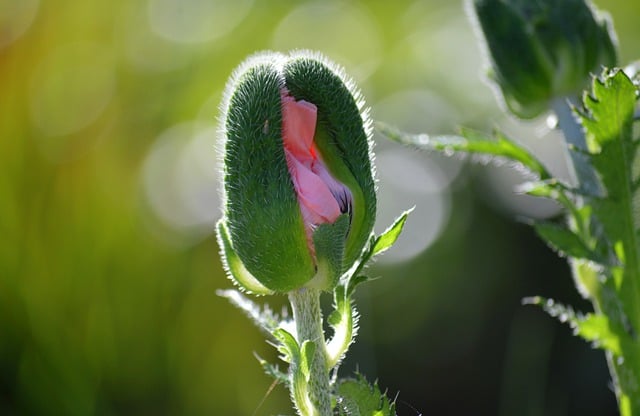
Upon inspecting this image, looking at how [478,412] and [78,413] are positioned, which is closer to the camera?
[78,413]

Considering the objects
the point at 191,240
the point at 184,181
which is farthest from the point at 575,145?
the point at 184,181

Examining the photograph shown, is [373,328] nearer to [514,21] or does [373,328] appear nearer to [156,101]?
[156,101]

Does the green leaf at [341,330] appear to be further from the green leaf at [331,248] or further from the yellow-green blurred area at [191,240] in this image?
the yellow-green blurred area at [191,240]

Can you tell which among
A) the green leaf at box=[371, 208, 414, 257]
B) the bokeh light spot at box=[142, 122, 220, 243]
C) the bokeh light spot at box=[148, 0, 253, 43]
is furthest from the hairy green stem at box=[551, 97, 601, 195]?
the bokeh light spot at box=[148, 0, 253, 43]

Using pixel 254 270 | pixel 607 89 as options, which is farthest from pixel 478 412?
pixel 254 270

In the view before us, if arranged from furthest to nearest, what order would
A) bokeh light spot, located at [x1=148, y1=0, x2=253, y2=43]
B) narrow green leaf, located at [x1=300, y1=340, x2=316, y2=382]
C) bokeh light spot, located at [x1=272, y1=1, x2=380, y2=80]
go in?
bokeh light spot, located at [x1=272, y1=1, x2=380, y2=80], bokeh light spot, located at [x1=148, y1=0, x2=253, y2=43], narrow green leaf, located at [x1=300, y1=340, x2=316, y2=382]

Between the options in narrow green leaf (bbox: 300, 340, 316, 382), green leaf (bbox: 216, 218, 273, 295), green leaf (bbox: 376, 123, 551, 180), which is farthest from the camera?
green leaf (bbox: 376, 123, 551, 180)

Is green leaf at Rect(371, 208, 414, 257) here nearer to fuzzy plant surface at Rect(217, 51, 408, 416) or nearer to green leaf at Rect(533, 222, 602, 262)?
fuzzy plant surface at Rect(217, 51, 408, 416)
